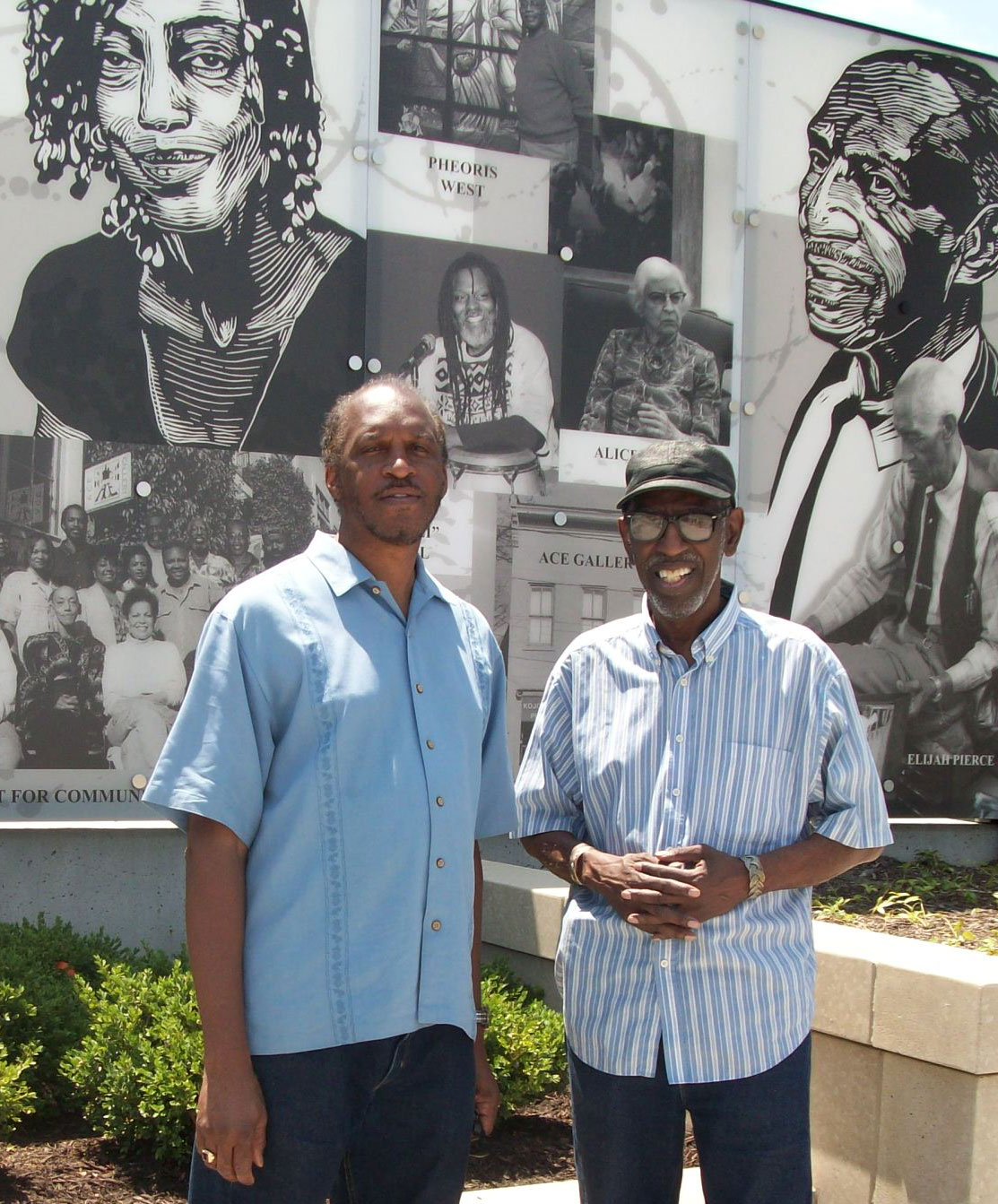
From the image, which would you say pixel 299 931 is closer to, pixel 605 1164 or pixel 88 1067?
pixel 605 1164

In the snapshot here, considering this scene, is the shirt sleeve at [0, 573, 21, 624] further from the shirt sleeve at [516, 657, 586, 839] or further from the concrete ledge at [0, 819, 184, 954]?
the shirt sleeve at [516, 657, 586, 839]

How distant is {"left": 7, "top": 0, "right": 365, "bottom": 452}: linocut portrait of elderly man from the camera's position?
536 centimetres

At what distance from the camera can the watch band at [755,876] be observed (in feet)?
7.77

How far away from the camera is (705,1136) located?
2.41m

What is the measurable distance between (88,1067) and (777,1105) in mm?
2263

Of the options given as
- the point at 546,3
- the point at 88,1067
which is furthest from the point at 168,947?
the point at 546,3

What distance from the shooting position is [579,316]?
626 cm

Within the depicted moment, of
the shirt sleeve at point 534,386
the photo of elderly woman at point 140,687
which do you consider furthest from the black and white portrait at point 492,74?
the photo of elderly woman at point 140,687

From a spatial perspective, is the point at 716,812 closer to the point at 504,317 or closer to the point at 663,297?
the point at 504,317

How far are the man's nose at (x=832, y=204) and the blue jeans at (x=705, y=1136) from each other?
205 inches

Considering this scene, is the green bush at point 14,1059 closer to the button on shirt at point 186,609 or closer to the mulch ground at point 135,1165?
the mulch ground at point 135,1165

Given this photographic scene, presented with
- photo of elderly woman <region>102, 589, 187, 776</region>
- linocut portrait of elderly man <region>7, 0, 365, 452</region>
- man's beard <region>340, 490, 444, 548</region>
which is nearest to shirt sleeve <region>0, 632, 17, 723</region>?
photo of elderly woman <region>102, 589, 187, 776</region>

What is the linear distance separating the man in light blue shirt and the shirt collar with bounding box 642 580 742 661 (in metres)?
0.50

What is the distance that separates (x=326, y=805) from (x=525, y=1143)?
2.52 meters
